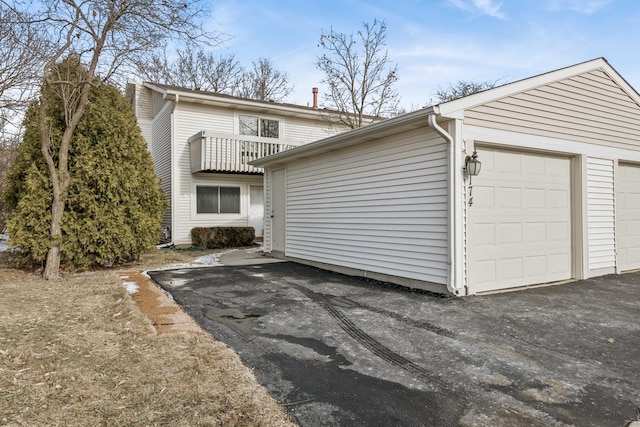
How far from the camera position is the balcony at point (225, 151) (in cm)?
1164

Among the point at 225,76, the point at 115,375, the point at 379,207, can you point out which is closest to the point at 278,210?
the point at 379,207

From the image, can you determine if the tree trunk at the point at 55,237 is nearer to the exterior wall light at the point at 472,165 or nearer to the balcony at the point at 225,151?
the balcony at the point at 225,151

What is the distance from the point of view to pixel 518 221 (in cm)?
613

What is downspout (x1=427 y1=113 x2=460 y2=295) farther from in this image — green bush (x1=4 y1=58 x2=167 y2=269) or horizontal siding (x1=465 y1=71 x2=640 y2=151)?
green bush (x1=4 y1=58 x2=167 y2=269)

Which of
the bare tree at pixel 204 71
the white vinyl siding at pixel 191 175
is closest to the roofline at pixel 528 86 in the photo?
the white vinyl siding at pixel 191 175

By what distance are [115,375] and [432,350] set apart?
259cm

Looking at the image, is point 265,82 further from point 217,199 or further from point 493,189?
point 493,189

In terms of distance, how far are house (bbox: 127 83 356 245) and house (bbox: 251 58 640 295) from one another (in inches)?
169

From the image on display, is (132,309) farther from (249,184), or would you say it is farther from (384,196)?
(249,184)

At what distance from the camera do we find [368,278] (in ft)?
23.1

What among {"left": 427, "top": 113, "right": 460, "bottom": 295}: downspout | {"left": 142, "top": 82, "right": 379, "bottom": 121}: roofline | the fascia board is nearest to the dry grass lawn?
{"left": 427, "top": 113, "right": 460, "bottom": 295}: downspout

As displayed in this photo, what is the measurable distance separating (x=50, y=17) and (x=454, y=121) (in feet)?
23.8

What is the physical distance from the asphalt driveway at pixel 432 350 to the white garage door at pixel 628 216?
1.70 meters

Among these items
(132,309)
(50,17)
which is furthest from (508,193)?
(50,17)
